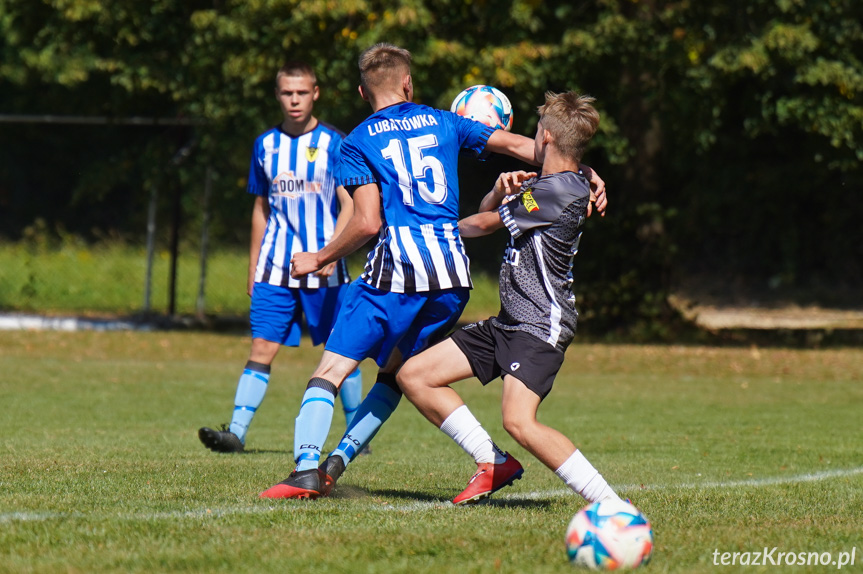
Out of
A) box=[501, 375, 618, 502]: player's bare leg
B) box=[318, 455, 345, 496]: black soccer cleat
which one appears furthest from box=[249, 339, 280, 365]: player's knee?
box=[501, 375, 618, 502]: player's bare leg

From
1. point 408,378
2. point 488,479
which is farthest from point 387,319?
point 488,479

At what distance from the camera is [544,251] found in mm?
4691

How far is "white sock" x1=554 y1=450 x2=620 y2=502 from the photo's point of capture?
450 centimetres

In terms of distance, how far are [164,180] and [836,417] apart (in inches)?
445

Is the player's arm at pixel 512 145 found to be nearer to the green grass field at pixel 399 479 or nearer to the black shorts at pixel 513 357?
the black shorts at pixel 513 357

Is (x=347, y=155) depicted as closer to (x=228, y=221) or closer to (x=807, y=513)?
(x=807, y=513)

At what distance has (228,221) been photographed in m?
18.3

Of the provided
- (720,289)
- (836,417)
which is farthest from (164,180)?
(720,289)

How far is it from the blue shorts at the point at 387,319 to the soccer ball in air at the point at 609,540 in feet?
4.97

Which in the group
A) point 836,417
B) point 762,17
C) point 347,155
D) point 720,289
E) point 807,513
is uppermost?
point 762,17

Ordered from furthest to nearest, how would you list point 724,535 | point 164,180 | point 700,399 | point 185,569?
point 164,180, point 700,399, point 724,535, point 185,569

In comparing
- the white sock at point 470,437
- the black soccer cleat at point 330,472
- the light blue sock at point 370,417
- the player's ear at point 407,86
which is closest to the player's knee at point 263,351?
the light blue sock at point 370,417

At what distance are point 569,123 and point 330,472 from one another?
1886 millimetres

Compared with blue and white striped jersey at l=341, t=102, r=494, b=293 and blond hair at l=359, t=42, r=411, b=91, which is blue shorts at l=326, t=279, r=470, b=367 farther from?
blond hair at l=359, t=42, r=411, b=91
